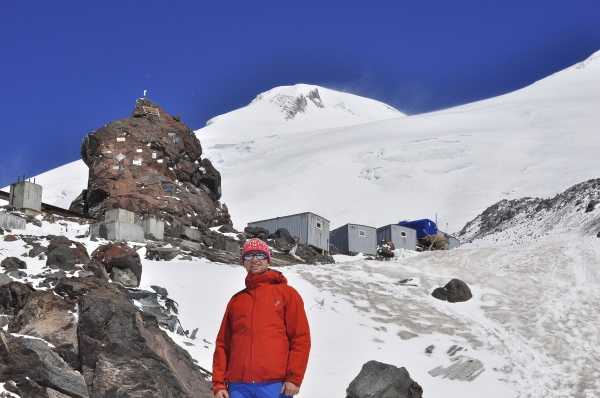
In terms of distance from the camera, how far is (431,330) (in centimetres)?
1755

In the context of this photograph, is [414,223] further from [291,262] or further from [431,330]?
[431,330]

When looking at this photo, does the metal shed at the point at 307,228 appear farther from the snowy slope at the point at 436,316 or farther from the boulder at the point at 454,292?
the boulder at the point at 454,292

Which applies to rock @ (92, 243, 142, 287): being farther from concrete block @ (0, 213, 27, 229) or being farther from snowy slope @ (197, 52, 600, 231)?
snowy slope @ (197, 52, 600, 231)

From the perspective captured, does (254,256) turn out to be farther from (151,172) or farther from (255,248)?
(151,172)

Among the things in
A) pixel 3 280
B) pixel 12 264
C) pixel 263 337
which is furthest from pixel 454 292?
pixel 263 337

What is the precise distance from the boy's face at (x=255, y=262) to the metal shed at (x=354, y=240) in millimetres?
38542

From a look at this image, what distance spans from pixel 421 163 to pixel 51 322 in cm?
8827

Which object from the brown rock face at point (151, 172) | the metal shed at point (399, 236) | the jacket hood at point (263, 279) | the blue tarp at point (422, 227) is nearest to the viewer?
the jacket hood at point (263, 279)

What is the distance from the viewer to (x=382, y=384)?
37.2 feet

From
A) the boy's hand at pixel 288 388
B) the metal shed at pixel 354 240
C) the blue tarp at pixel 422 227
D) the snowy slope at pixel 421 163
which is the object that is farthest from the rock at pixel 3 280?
the snowy slope at pixel 421 163

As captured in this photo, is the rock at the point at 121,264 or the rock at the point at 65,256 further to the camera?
the rock at the point at 121,264

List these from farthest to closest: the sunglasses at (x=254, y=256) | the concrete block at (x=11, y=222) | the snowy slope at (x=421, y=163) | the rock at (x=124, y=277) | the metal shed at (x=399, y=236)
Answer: the snowy slope at (x=421, y=163)
the metal shed at (x=399, y=236)
the concrete block at (x=11, y=222)
the rock at (x=124, y=277)
the sunglasses at (x=254, y=256)

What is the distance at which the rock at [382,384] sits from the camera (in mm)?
11281

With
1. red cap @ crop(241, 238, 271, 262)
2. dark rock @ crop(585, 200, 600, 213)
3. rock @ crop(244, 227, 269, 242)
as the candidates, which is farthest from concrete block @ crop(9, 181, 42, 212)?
dark rock @ crop(585, 200, 600, 213)
